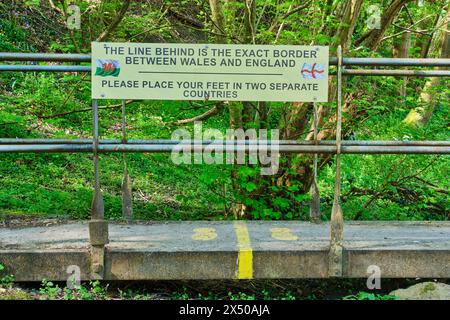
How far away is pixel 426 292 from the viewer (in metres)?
4.52

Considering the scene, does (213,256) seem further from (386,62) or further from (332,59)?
(386,62)

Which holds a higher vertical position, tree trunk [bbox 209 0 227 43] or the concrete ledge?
tree trunk [bbox 209 0 227 43]

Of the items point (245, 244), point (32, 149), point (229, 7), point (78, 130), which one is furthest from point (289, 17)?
point (78, 130)

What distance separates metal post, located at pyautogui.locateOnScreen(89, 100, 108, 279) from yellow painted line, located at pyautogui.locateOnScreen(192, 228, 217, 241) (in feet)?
2.59

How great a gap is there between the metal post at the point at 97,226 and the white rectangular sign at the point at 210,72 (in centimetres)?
29

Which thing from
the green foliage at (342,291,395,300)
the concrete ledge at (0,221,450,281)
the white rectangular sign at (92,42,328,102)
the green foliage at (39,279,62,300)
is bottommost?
the green foliage at (342,291,395,300)

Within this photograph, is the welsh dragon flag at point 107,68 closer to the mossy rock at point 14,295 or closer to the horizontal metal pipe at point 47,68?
the horizontal metal pipe at point 47,68

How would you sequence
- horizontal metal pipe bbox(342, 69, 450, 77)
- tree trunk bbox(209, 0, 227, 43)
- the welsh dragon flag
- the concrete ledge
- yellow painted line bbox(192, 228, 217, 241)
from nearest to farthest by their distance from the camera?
the welsh dragon flag
the concrete ledge
horizontal metal pipe bbox(342, 69, 450, 77)
yellow painted line bbox(192, 228, 217, 241)
tree trunk bbox(209, 0, 227, 43)

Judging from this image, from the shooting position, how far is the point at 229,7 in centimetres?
655

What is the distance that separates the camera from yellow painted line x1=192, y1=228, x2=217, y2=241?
471cm

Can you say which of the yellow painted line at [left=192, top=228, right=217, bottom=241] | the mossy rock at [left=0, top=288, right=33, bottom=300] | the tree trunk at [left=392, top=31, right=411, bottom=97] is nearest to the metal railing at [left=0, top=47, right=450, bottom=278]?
the mossy rock at [left=0, top=288, right=33, bottom=300]

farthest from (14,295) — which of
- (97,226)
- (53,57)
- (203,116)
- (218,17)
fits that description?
(218,17)

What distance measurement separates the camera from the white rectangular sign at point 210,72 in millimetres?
4156

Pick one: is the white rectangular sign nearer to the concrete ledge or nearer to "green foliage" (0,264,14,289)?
the concrete ledge
